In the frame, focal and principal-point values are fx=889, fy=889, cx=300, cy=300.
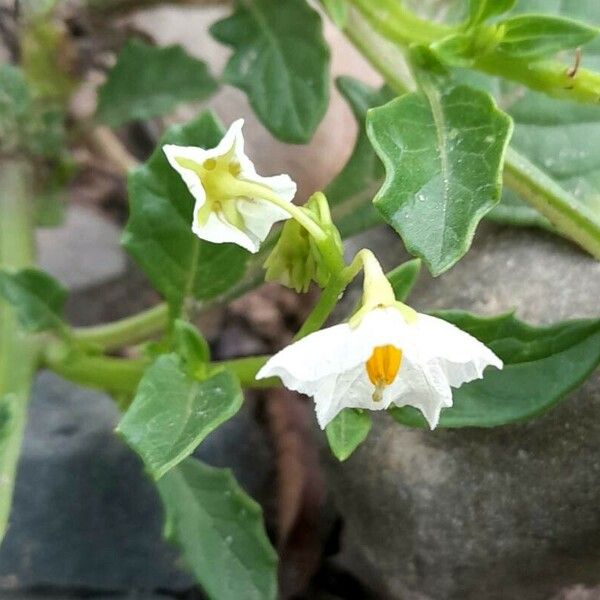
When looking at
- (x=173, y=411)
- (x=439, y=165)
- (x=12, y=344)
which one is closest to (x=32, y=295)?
(x=12, y=344)

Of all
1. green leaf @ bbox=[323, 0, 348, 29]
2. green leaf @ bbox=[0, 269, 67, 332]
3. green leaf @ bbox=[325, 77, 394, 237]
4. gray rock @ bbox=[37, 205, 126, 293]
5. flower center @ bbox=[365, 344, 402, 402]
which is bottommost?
gray rock @ bbox=[37, 205, 126, 293]

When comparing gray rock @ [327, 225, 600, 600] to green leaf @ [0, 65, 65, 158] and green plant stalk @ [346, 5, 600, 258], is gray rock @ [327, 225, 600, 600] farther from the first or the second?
green leaf @ [0, 65, 65, 158]

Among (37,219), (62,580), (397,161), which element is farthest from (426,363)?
(37,219)

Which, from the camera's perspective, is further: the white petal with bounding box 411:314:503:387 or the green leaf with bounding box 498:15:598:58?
the green leaf with bounding box 498:15:598:58

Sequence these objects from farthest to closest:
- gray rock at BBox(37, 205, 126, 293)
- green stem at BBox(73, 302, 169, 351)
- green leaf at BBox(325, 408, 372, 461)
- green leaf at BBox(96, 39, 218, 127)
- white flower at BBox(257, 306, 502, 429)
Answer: gray rock at BBox(37, 205, 126, 293) → green leaf at BBox(96, 39, 218, 127) → green stem at BBox(73, 302, 169, 351) → green leaf at BBox(325, 408, 372, 461) → white flower at BBox(257, 306, 502, 429)

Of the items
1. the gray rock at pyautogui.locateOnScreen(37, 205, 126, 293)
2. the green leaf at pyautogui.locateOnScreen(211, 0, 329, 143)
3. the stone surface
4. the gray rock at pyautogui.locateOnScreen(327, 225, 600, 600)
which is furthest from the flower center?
the gray rock at pyautogui.locateOnScreen(37, 205, 126, 293)

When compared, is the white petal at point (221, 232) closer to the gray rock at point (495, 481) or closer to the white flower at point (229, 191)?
the white flower at point (229, 191)

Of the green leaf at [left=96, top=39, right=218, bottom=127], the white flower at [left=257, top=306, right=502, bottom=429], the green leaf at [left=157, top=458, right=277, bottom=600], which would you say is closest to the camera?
the white flower at [left=257, top=306, right=502, bottom=429]
